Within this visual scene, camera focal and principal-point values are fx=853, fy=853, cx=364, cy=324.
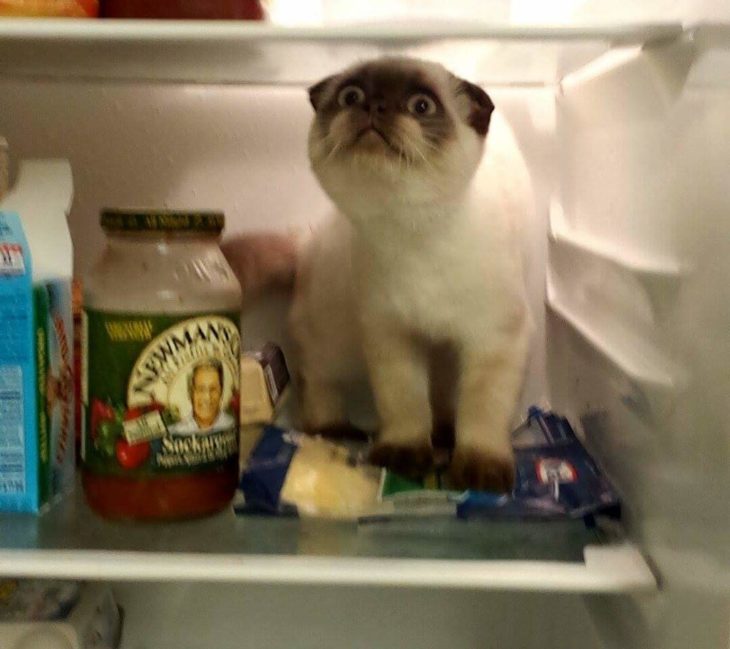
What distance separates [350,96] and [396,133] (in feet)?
0.24

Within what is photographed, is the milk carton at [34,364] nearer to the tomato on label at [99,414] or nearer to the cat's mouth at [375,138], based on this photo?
the tomato on label at [99,414]

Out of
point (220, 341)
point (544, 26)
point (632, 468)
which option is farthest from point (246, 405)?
point (544, 26)

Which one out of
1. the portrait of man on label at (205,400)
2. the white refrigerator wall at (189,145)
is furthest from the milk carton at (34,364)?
the white refrigerator wall at (189,145)

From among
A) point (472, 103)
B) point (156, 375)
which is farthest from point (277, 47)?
point (156, 375)

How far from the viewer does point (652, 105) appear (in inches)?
31.6

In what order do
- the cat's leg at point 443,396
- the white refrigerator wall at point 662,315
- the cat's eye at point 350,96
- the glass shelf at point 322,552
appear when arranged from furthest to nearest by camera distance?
the cat's leg at point 443,396 < the cat's eye at point 350,96 < the glass shelf at point 322,552 < the white refrigerator wall at point 662,315

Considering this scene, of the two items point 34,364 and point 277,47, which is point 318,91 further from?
point 34,364

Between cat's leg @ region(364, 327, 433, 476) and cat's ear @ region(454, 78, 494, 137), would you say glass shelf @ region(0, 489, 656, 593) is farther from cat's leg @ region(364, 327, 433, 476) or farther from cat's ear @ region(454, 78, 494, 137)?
cat's ear @ region(454, 78, 494, 137)

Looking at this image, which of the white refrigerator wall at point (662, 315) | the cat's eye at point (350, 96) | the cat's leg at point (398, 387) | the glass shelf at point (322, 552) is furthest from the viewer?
the cat's leg at point (398, 387)

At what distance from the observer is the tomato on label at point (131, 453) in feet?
2.64

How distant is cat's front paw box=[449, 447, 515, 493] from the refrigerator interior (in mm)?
118

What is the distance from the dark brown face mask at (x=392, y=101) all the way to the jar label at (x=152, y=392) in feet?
0.82

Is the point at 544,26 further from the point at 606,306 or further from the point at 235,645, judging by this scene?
the point at 235,645

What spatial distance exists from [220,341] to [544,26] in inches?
16.2
